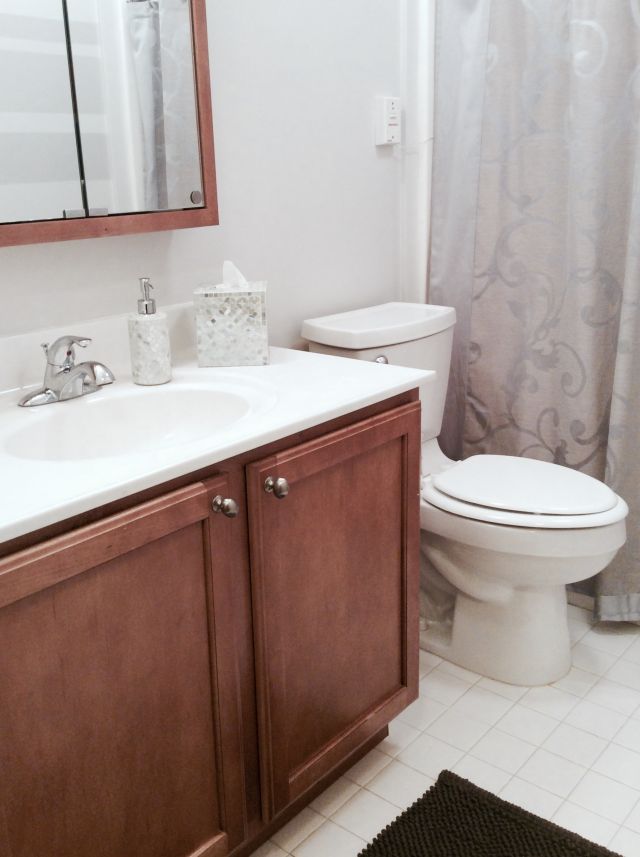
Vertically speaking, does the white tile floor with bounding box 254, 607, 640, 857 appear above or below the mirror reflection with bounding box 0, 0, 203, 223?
below

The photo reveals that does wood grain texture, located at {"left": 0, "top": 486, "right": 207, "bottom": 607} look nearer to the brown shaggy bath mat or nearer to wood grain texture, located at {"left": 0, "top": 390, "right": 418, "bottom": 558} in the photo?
wood grain texture, located at {"left": 0, "top": 390, "right": 418, "bottom": 558}

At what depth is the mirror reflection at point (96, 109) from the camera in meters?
1.35

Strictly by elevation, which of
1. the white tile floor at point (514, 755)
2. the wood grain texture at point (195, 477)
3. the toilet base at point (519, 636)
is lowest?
the white tile floor at point (514, 755)

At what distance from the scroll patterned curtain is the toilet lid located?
189 mm

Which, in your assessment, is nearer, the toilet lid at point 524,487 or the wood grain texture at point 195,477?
the wood grain texture at point 195,477

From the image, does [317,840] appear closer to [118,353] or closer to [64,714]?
[64,714]

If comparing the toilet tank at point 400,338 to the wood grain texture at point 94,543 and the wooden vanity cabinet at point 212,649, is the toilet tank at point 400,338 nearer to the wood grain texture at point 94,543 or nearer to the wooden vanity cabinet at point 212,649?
the wooden vanity cabinet at point 212,649

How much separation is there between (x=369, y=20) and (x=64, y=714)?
1.68 meters

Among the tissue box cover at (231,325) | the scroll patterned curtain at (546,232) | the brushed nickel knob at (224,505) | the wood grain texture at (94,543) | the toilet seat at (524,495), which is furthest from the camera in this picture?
the scroll patterned curtain at (546,232)

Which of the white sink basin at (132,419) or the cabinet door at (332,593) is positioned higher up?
the white sink basin at (132,419)

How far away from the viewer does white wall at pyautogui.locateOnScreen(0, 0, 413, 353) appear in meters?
1.52

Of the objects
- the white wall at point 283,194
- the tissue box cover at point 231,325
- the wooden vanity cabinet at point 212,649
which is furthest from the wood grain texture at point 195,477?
the white wall at point 283,194

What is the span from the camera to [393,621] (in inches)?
63.9

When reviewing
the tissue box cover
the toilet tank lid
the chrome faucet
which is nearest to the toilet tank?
the toilet tank lid
